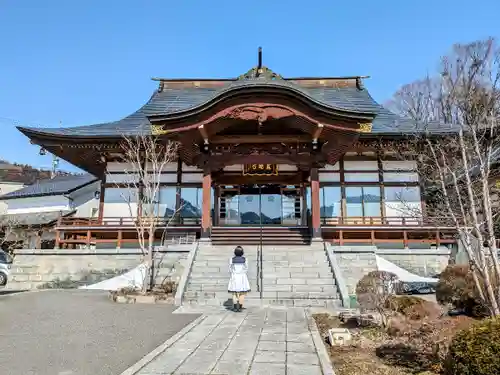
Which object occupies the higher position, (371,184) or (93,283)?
(371,184)

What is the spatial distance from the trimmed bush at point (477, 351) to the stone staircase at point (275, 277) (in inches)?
246

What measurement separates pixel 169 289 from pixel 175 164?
26.5 feet

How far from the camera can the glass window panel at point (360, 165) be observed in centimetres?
1756

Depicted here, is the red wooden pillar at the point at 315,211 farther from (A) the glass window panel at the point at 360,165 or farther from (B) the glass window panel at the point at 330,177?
(A) the glass window panel at the point at 360,165

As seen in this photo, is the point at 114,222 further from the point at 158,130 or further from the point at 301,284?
the point at 301,284

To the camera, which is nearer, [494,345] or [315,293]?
[494,345]

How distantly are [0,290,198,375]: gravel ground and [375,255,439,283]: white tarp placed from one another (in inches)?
308

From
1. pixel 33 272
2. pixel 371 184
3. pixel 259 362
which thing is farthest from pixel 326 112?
pixel 33 272

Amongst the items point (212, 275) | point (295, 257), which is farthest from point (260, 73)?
point (212, 275)

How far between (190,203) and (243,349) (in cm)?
1264

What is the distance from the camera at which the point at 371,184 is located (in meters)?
17.3

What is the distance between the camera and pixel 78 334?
6.39 meters

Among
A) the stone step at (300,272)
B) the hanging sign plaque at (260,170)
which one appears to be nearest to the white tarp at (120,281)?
the stone step at (300,272)

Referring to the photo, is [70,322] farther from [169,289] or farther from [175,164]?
[175,164]
